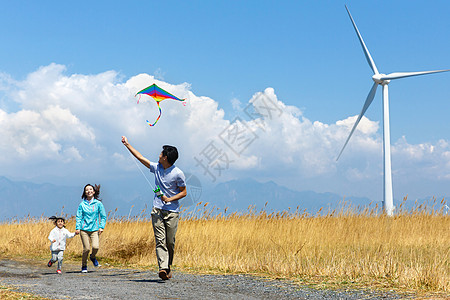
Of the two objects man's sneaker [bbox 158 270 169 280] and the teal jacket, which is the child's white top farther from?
man's sneaker [bbox 158 270 169 280]

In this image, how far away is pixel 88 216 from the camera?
10.0m

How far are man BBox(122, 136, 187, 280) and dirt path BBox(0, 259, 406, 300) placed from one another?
1.72ft

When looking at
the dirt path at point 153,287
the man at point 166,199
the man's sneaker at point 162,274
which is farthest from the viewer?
the man at point 166,199

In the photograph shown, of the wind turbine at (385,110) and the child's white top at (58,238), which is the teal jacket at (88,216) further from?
the wind turbine at (385,110)

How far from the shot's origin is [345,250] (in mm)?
11492

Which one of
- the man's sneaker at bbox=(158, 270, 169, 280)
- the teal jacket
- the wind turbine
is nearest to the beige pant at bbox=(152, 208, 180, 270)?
the man's sneaker at bbox=(158, 270, 169, 280)

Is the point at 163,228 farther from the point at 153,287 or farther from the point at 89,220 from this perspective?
the point at 89,220

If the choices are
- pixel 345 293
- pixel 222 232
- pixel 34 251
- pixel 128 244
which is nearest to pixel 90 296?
pixel 345 293

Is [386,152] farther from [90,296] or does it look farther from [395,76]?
[90,296]

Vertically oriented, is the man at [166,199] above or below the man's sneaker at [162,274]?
above

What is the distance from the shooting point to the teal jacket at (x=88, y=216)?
32.8 ft

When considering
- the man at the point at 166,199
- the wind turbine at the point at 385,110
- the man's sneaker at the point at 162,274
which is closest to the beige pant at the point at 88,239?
the man at the point at 166,199

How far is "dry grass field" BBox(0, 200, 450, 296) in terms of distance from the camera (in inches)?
323

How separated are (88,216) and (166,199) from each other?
9.60ft
